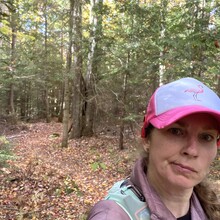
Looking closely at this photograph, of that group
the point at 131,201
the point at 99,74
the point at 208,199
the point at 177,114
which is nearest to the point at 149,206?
the point at 131,201

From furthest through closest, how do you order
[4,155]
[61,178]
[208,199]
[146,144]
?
[61,178] → [4,155] → [208,199] → [146,144]

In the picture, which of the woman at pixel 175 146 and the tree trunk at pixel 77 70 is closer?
the woman at pixel 175 146

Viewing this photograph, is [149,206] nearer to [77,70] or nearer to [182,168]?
[182,168]

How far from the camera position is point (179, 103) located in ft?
4.36

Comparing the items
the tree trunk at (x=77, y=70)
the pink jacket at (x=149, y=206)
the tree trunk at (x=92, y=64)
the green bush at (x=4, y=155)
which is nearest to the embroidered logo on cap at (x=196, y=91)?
the pink jacket at (x=149, y=206)

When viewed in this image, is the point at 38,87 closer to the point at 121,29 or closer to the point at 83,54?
the point at 83,54

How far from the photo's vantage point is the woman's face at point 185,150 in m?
1.31

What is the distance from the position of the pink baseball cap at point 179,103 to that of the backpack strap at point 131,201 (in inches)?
14.0

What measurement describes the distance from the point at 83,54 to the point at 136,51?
9.33ft

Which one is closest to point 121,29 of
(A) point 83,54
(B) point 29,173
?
(A) point 83,54

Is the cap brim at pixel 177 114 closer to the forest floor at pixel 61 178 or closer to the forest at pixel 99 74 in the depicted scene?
the forest floor at pixel 61 178

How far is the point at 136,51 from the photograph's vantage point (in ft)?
34.7

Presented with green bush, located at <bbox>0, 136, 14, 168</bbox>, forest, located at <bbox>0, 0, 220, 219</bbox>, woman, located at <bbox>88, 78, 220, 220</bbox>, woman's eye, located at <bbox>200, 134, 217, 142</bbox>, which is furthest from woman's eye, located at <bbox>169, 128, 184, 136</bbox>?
green bush, located at <bbox>0, 136, 14, 168</bbox>

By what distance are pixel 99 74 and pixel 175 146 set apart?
12.8 metres
